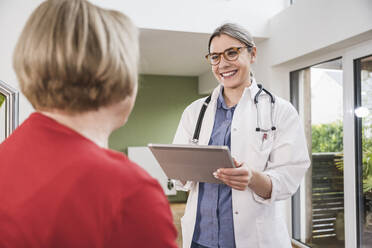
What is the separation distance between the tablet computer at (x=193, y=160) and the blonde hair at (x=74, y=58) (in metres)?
0.59

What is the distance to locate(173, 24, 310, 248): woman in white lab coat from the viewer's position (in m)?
1.28

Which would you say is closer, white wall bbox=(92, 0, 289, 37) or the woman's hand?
the woman's hand

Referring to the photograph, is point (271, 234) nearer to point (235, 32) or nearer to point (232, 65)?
point (232, 65)

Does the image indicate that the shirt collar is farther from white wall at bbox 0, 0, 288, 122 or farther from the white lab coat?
white wall at bbox 0, 0, 288, 122

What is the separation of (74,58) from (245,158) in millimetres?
991

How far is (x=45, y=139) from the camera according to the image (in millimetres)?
478

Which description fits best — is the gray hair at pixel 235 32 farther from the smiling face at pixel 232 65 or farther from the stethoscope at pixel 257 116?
the stethoscope at pixel 257 116

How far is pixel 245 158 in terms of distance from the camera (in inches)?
52.8

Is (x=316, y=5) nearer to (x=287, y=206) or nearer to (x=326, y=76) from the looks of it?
(x=326, y=76)

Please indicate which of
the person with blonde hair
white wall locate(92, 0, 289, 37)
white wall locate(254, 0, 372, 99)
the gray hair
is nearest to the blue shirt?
the gray hair

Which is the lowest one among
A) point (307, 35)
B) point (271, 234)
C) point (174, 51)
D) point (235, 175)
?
point (271, 234)

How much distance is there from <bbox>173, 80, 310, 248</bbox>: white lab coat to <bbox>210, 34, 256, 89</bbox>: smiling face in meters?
0.08

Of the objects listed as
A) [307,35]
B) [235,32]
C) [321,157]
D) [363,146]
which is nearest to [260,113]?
[235,32]

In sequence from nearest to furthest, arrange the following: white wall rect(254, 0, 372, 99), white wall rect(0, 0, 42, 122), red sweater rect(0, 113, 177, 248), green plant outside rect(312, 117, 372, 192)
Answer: red sweater rect(0, 113, 177, 248)
white wall rect(254, 0, 372, 99)
green plant outside rect(312, 117, 372, 192)
white wall rect(0, 0, 42, 122)
